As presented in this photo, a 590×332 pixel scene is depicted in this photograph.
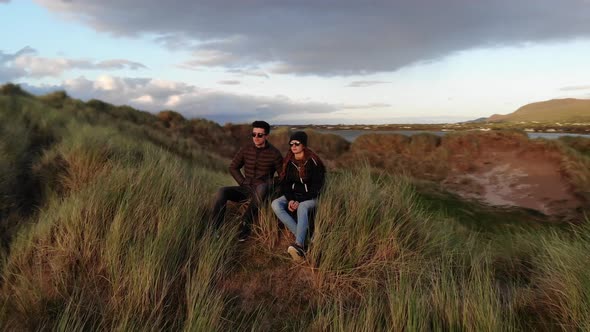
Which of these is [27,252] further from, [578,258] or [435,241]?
[578,258]

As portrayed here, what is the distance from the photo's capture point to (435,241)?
5.00 meters

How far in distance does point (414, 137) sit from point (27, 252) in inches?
962

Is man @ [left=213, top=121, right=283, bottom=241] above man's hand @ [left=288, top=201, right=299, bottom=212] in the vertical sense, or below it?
above

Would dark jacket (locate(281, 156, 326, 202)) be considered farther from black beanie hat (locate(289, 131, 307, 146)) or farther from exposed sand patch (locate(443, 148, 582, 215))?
exposed sand patch (locate(443, 148, 582, 215))

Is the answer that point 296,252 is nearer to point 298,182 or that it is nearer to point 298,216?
point 298,216

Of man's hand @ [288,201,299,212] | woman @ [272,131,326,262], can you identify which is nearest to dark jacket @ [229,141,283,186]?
woman @ [272,131,326,262]

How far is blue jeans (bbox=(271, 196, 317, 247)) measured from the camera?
15.2ft

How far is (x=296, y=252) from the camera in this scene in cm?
443

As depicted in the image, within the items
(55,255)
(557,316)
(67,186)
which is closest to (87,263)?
(55,255)

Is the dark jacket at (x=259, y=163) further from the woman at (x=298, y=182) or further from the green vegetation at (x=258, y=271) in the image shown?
the green vegetation at (x=258, y=271)

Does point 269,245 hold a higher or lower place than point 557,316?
higher

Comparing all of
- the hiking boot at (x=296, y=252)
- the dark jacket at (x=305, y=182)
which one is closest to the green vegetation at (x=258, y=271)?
the hiking boot at (x=296, y=252)

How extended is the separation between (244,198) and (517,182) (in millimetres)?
18483

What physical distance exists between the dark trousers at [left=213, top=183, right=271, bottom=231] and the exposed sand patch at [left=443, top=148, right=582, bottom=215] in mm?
14754
